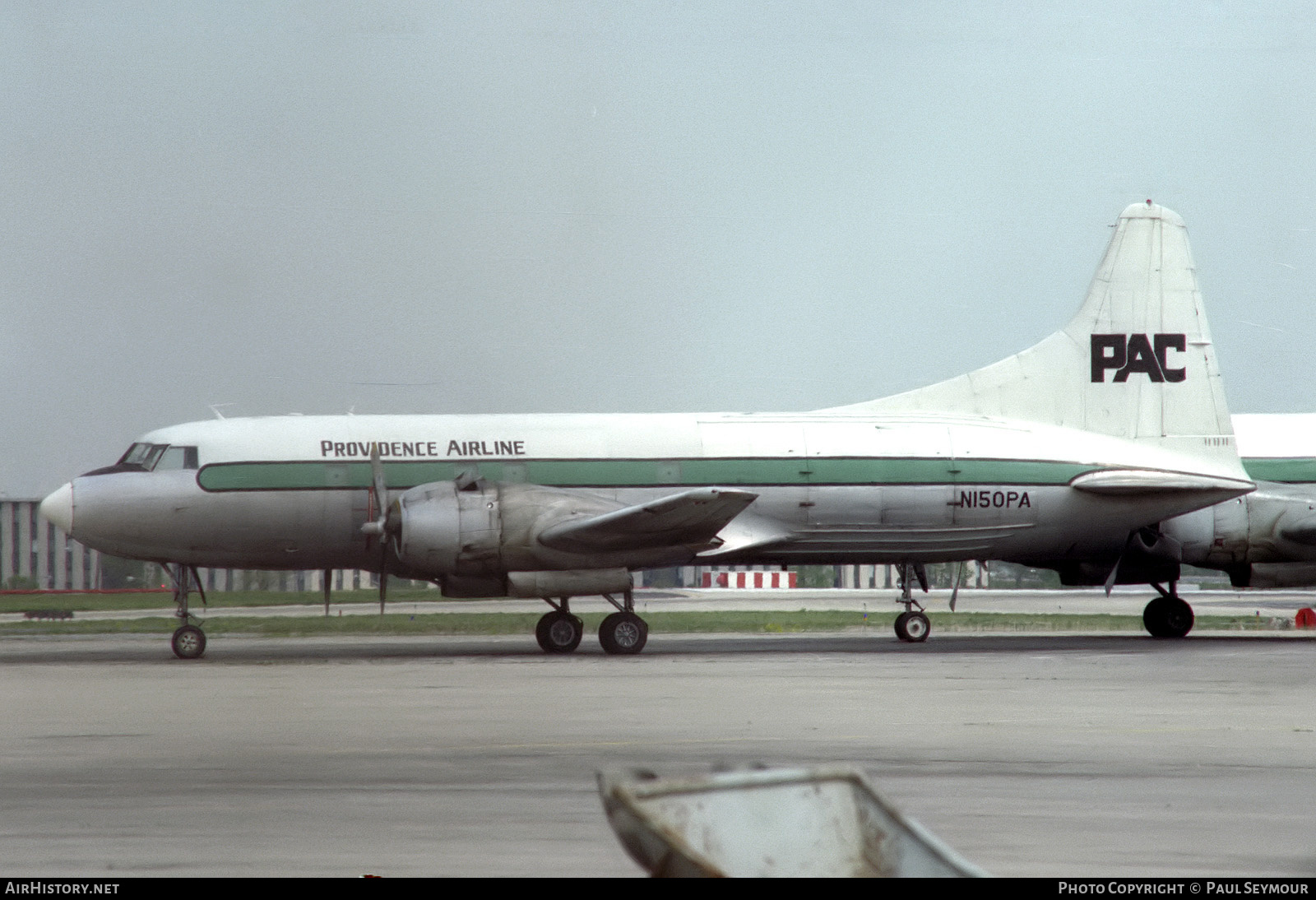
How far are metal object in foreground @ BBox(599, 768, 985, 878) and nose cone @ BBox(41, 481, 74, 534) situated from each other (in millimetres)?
22345

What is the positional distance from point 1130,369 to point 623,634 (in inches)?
484

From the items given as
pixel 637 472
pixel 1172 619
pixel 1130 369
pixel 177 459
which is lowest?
pixel 1172 619

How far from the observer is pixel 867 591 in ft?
212

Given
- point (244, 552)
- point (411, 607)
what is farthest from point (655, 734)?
point (411, 607)

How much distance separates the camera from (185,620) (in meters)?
24.3

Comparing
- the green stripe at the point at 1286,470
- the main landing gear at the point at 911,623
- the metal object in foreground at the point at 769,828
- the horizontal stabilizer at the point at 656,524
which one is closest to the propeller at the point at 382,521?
the horizontal stabilizer at the point at 656,524

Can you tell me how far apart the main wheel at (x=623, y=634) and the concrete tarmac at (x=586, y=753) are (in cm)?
76

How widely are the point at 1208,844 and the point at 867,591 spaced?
186ft

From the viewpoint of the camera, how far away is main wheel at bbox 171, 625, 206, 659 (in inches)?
928

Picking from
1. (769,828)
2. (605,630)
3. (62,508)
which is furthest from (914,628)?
(769,828)

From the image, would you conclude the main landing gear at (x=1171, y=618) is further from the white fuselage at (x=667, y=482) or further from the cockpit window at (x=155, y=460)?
the cockpit window at (x=155, y=460)

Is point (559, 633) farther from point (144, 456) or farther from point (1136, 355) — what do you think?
point (1136, 355)

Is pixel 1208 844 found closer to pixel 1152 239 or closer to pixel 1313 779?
pixel 1313 779

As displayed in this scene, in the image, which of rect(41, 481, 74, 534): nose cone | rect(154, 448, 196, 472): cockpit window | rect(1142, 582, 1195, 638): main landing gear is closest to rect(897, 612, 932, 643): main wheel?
rect(1142, 582, 1195, 638): main landing gear
